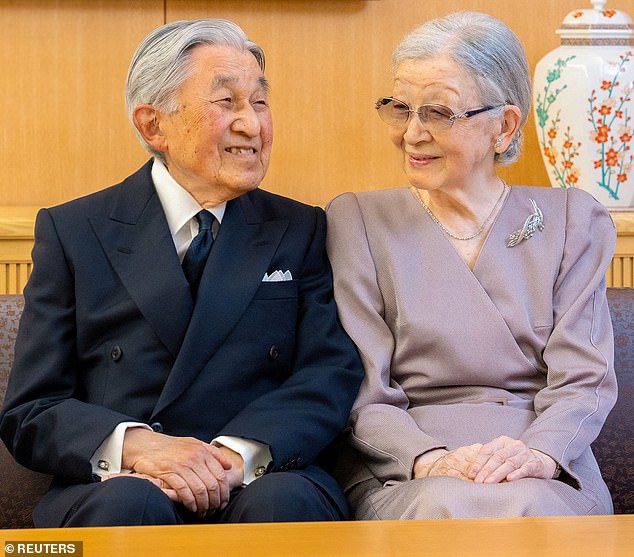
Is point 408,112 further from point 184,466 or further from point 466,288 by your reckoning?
point 184,466

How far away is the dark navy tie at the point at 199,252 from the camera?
222cm

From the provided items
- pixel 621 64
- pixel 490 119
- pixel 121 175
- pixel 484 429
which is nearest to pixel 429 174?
pixel 490 119

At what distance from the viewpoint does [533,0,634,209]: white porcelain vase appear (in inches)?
119

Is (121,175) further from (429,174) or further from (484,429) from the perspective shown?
(484,429)

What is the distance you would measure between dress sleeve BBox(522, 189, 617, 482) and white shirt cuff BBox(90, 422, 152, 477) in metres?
0.72

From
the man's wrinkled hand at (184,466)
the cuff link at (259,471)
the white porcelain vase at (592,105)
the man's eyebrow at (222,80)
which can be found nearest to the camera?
the man's wrinkled hand at (184,466)

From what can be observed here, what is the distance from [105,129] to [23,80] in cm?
26

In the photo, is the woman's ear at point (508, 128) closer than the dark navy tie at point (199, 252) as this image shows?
No

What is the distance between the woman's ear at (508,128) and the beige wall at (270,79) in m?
1.11

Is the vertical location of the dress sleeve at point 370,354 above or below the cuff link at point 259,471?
above

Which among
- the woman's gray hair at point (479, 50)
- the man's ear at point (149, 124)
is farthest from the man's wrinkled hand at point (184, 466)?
the woman's gray hair at point (479, 50)

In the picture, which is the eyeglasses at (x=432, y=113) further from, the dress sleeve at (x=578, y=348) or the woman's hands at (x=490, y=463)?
the woman's hands at (x=490, y=463)

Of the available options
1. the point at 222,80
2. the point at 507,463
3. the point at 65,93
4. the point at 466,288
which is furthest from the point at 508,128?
the point at 65,93

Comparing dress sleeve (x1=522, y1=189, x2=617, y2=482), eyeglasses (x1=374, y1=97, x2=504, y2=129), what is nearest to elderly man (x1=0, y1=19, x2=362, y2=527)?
eyeglasses (x1=374, y1=97, x2=504, y2=129)
